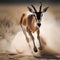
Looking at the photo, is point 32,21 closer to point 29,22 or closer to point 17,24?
point 29,22

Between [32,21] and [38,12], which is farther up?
[38,12]

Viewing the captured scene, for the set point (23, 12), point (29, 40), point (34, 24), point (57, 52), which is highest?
point (23, 12)

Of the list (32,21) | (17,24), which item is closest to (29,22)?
(32,21)

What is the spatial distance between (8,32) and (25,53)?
0.35 meters

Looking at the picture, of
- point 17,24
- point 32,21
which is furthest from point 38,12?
point 17,24

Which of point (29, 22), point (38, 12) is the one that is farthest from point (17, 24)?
point (38, 12)

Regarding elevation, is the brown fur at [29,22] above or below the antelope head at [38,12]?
below

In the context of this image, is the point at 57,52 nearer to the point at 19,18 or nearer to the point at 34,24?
the point at 34,24

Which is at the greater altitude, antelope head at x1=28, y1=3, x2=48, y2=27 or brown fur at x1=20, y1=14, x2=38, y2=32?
antelope head at x1=28, y1=3, x2=48, y2=27

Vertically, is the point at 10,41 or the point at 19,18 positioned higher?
the point at 19,18

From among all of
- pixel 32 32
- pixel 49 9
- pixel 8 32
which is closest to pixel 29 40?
pixel 32 32

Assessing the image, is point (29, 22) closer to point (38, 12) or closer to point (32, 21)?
point (32, 21)

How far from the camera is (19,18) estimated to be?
2596 mm

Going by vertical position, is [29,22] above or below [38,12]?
below
